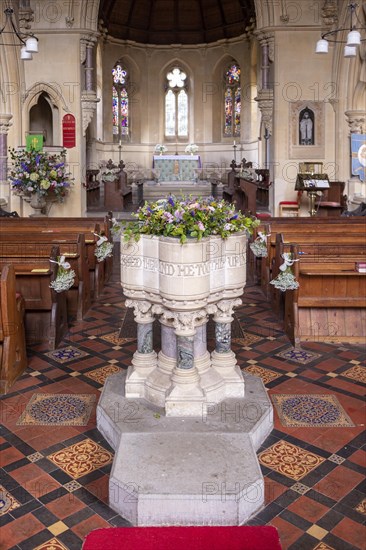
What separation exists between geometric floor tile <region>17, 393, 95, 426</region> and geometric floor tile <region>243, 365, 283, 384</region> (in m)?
1.61

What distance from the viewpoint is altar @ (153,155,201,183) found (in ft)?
67.7

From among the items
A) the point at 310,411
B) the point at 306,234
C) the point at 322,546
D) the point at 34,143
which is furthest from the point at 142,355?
the point at 34,143

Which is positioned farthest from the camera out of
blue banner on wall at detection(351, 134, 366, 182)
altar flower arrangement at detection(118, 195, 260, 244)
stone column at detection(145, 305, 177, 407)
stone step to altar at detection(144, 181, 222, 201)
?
stone step to altar at detection(144, 181, 222, 201)

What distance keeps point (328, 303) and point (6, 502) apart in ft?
14.0

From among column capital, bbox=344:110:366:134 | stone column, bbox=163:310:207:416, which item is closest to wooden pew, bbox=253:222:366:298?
stone column, bbox=163:310:207:416

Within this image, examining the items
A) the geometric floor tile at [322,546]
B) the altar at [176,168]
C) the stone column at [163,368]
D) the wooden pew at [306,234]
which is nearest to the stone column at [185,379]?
the stone column at [163,368]

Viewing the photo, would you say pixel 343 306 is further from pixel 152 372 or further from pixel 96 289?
pixel 96 289

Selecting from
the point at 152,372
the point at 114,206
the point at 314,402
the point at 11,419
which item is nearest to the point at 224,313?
the point at 152,372

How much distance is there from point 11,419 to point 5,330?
943mm

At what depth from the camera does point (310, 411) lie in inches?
203

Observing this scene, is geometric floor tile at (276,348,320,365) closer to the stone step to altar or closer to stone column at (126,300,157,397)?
stone column at (126,300,157,397)

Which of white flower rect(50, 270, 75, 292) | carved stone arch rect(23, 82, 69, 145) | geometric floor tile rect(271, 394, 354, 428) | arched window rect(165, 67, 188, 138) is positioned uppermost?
arched window rect(165, 67, 188, 138)

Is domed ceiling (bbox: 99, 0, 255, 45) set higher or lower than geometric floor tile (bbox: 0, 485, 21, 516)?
higher

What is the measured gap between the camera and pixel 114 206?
1700 centimetres
